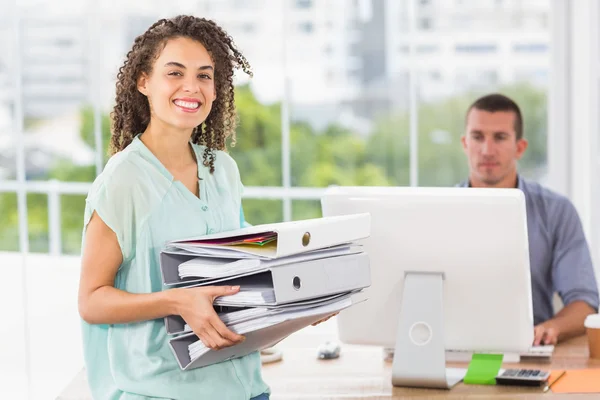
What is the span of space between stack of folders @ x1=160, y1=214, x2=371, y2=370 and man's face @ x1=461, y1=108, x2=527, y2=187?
1324mm

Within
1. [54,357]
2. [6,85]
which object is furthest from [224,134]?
[6,85]

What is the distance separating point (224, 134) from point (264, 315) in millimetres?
485

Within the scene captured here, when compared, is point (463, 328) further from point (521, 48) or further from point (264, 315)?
point (521, 48)

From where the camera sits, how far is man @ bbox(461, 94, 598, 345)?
2875 mm

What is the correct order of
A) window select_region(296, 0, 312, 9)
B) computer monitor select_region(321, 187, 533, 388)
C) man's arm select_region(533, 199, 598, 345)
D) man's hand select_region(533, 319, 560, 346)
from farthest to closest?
window select_region(296, 0, 312, 9), man's arm select_region(533, 199, 598, 345), man's hand select_region(533, 319, 560, 346), computer monitor select_region(321, 187, 533, 388)

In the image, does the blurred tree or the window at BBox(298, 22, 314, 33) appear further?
the window at BBox(298, 22, 314, 33)

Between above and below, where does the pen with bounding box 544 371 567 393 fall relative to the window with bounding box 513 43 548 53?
below

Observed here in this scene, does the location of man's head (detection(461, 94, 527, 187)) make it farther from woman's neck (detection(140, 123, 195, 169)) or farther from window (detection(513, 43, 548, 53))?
window (detection(513, 43, 548, 53))

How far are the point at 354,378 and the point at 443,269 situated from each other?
0.36 metres

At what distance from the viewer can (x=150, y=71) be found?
1.80 meters

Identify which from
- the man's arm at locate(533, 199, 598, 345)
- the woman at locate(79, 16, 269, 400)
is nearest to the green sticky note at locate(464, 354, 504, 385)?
the man's arm at locate(533, 199, 598, 345)

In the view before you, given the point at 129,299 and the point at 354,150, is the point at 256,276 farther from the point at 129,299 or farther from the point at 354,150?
the point at 354,150

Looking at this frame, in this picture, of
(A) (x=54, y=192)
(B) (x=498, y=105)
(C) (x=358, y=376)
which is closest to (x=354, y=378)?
(C) (x=358, y=376)

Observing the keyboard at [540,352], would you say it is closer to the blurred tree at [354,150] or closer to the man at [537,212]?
the man at [537,212]
